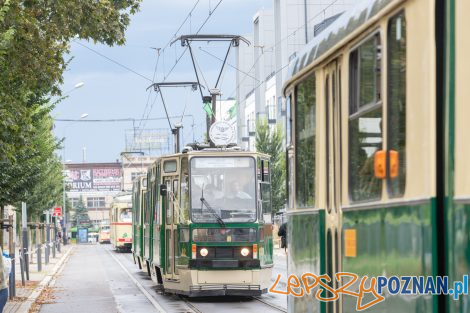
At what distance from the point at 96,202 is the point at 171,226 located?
15785 centimetres

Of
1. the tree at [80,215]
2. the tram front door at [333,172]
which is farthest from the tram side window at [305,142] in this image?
the tree at [80,215]

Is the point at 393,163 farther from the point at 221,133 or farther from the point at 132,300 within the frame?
the point at 221,133

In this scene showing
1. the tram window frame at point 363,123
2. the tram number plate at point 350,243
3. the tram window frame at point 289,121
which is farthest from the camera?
the tram window frame at point 289,121

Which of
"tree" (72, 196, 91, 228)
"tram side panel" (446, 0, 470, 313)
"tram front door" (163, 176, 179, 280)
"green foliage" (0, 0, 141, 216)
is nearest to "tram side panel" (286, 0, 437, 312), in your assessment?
"tram side panel" (446, 0, 470, 313)

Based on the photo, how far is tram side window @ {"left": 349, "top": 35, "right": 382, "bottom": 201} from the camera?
5.86 metres

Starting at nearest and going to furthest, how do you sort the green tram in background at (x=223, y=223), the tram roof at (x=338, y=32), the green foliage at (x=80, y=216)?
the tram roof at (x=338, y=32)
the green tram in background at (x=223, y=223)
the green foliage at (x=80, y=216)

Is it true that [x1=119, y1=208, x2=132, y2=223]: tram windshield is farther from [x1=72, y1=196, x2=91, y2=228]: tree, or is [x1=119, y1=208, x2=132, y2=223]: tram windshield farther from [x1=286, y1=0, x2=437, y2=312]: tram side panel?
[x1=72, y1=196, x2=91, y2=228]: tree

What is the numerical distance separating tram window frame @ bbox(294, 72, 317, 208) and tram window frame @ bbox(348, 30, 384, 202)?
113 centimetres

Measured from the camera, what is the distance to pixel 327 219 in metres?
7.26

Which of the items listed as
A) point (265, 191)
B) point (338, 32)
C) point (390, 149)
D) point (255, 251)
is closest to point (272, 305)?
point (255, 251)

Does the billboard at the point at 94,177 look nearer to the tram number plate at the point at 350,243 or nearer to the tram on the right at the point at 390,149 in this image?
the tram on the right at the point at 390,149

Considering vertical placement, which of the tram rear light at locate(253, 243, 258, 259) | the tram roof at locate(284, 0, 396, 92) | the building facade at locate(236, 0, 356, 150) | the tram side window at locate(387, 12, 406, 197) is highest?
the building facade at locate(236, 0, 356, 150)

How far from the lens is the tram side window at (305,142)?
782 centimetres

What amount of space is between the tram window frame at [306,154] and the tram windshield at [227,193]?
11.8 metres
